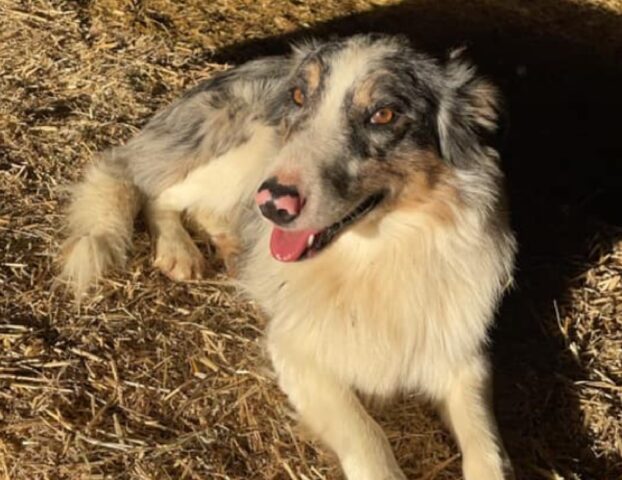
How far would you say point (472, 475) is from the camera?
3258 mm

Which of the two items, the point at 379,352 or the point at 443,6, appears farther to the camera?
the point at 443,6

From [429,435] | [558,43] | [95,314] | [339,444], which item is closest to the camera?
[339,444]

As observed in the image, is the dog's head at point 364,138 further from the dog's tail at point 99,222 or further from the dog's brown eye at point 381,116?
the dog's tail at point 99,222

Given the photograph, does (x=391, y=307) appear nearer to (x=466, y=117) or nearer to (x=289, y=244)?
(x=289, y=244)

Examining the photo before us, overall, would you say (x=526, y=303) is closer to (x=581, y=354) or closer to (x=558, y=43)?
(x=581, y=354)

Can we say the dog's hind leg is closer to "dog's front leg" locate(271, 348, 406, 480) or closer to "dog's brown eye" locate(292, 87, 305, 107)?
"dog's front leg" locate(271, 348, 406, 480)

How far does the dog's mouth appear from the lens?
3223 millimetres

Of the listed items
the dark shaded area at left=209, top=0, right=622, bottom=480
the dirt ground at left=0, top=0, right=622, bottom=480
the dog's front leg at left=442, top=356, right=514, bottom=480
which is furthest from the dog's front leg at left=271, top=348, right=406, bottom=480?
the dark shaded area at left=209, top=0, right=622, bottom=480

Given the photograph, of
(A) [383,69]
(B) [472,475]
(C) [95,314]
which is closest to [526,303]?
(B) [472,475]

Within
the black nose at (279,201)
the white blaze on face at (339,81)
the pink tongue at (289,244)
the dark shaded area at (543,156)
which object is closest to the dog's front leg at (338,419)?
the pink tongue at (289,244)

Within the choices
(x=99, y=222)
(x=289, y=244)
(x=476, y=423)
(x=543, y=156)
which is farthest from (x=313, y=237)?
(x=543, y=156)

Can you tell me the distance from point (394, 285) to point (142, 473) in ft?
3.62

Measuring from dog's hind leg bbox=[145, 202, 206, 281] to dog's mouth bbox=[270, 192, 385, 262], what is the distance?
38.5 inches

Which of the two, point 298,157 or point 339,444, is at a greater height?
point 298,157
